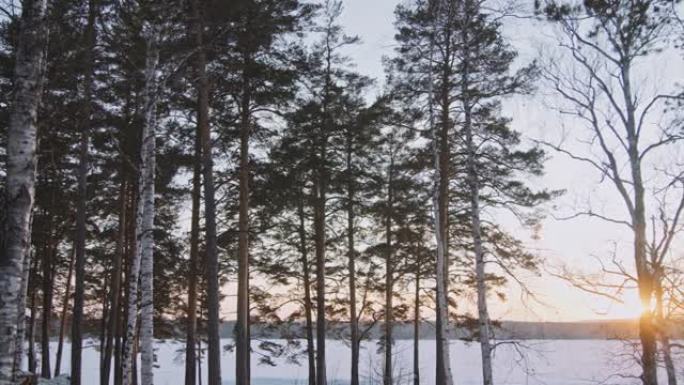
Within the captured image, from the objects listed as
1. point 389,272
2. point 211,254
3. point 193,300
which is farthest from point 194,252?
point 389,272

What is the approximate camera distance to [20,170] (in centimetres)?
552

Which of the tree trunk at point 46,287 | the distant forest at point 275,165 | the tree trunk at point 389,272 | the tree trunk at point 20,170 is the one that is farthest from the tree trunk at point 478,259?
the tree trunk at point 46,287

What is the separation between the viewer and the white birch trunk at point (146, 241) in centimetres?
927

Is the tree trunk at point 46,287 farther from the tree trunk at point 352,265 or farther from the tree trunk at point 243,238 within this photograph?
the tree trunk at point 352,265

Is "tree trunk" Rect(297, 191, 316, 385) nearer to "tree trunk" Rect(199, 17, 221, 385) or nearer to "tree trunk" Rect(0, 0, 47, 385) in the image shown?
"tree trunk" Rect(199, 17, 221, 385)

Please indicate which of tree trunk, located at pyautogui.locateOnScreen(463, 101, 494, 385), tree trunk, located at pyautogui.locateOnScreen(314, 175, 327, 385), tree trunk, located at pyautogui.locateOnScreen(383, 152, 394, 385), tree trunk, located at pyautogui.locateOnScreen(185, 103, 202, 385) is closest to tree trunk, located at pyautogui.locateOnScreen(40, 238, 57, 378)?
tree trunk, located at pyautogui.locateOnScreen(185, 103, 202, 385)

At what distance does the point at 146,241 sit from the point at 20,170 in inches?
172

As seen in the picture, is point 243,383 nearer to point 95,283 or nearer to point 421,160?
point 421,160

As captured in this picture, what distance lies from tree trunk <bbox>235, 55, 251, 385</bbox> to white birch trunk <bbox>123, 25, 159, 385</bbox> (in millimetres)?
3084

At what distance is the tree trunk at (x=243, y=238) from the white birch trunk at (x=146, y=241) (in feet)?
10.1

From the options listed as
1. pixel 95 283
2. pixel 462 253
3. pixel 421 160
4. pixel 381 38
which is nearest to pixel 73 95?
pixel 381 38

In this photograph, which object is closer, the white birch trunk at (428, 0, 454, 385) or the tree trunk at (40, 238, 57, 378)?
the white birch trunk at (428, 0, 454, 385)

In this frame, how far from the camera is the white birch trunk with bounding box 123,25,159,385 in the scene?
30.4 ft

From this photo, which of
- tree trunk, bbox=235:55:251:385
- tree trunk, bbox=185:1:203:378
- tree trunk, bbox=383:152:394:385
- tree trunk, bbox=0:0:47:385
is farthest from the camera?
tree trunk, bbox=383:152:394:385
